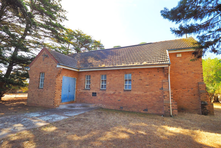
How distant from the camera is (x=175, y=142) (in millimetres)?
3934

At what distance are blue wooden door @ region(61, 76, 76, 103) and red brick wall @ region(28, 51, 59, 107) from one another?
88 cm

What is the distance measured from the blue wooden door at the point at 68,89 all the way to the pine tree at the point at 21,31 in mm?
6554

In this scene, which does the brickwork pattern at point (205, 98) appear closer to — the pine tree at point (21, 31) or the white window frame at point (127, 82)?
the white window frame at point (127, 82)

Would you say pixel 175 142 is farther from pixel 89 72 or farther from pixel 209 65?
pixel 209 65

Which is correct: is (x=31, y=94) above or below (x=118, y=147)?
above

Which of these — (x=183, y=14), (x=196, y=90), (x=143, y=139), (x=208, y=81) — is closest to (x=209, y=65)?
(x=208, y=81)

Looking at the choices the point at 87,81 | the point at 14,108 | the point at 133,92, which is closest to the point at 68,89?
the point at 87,81

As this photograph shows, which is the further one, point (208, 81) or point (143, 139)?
point (208, 81)

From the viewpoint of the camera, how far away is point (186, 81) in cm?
995

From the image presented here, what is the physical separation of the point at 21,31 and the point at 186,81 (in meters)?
19.6

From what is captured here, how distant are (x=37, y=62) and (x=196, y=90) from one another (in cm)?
1515

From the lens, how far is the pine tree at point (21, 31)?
11084 millimetres

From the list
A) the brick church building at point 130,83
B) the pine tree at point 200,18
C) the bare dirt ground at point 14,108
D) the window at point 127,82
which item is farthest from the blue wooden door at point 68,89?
the pine tree at point 200,18

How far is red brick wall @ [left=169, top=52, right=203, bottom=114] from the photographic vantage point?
9578mm
